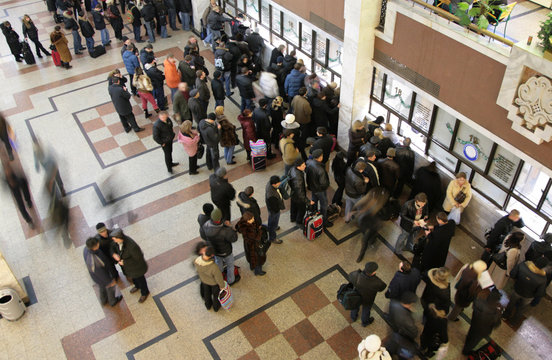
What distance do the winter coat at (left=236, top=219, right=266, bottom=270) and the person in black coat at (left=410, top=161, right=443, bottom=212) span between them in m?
3.02

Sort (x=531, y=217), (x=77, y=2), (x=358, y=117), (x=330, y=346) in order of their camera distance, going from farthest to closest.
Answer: (x=77, y=2) → (x=358, y=117) → (x=531, y=217) → (x=330, y=346)

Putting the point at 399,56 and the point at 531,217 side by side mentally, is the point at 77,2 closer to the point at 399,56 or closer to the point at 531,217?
the point at 399,56

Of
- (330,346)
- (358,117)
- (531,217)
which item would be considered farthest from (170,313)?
(531,217)

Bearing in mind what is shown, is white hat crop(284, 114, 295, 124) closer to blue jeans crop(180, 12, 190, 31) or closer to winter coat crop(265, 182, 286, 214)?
winter coat crop(265, 182, 286, 214)

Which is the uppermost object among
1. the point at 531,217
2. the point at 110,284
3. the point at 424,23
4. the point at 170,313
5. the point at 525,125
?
the point at 424,23

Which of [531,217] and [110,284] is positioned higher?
[531,217]

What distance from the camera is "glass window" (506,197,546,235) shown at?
25.6 feet

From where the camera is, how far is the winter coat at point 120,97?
11078 millimetres

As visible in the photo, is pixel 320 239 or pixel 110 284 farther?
pixel 320 239

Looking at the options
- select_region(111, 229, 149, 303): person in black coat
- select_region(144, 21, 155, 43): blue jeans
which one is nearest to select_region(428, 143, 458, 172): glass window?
select_region(111, 229, 149, 303): person in black coat

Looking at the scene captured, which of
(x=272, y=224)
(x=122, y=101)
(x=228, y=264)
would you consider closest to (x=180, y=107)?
(x=122, y=101)

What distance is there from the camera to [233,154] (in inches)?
436

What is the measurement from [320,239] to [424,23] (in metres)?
4.10

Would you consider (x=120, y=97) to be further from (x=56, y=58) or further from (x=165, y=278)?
(x=56, y=58)
